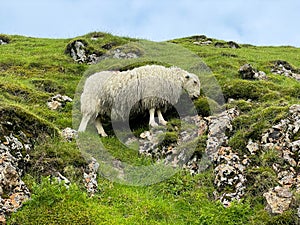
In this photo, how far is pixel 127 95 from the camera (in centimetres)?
1445

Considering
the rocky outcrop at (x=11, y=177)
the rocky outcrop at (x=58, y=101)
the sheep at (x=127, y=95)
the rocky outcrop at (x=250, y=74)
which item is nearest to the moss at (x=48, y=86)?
the rocky outcrop at (x=58, y=101)

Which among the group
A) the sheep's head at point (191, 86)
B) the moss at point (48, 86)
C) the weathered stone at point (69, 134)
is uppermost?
the sheep's head at point (191, 86)

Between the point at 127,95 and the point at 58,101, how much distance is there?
3.72 m

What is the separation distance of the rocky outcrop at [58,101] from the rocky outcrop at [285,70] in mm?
10913

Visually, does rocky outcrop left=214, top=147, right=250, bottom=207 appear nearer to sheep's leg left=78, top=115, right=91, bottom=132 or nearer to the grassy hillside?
the grassy hillside

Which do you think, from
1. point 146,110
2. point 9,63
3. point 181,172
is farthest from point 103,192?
point 9,63

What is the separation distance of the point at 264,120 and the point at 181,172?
9.11 ft

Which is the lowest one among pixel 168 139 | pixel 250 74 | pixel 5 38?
pixel 168 139

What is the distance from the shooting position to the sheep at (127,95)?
1451cm

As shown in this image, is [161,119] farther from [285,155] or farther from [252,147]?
[285,155]

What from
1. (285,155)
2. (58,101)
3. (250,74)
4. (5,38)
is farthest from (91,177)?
(5,38)

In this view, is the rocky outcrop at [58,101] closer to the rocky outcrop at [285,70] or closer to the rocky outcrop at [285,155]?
the rocky outcrop at [285,155]

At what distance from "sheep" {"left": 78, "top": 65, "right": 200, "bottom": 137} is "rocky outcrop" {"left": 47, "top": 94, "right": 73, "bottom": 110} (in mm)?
1849

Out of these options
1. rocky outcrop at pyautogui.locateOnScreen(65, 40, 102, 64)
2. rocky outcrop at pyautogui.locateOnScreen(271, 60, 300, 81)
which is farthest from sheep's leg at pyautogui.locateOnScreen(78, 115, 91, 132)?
rocky outcrop at pyautogui.locateOnScreen(271, 60, 300, 81)
